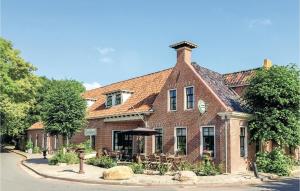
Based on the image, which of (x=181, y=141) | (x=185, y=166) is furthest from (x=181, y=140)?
(x=185, y=166)

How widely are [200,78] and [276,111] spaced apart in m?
4.95

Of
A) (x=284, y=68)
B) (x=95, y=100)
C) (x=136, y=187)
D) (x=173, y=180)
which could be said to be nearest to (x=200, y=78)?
(x=284, y=68)

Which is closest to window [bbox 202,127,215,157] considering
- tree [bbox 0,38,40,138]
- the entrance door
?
the entrance door

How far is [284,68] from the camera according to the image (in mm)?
21891

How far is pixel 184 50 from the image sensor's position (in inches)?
950

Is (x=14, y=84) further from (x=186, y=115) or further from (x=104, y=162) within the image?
(x=186, y=115)

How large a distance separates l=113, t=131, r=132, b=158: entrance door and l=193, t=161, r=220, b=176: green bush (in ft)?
27.4

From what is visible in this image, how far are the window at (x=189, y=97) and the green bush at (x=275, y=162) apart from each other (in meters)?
5.15

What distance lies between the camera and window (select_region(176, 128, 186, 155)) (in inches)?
907

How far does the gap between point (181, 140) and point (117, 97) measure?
9.69 metres

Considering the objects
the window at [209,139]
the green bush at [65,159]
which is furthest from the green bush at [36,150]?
the window at [209,139]

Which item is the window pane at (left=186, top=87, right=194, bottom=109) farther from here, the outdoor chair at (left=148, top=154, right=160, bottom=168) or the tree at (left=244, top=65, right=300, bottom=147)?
the outdoor chair at (left=148, top=154, right=160, bottom=168)

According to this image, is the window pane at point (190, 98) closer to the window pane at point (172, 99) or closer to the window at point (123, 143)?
the window pane at point (172, 99)

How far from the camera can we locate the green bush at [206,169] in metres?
19.6
